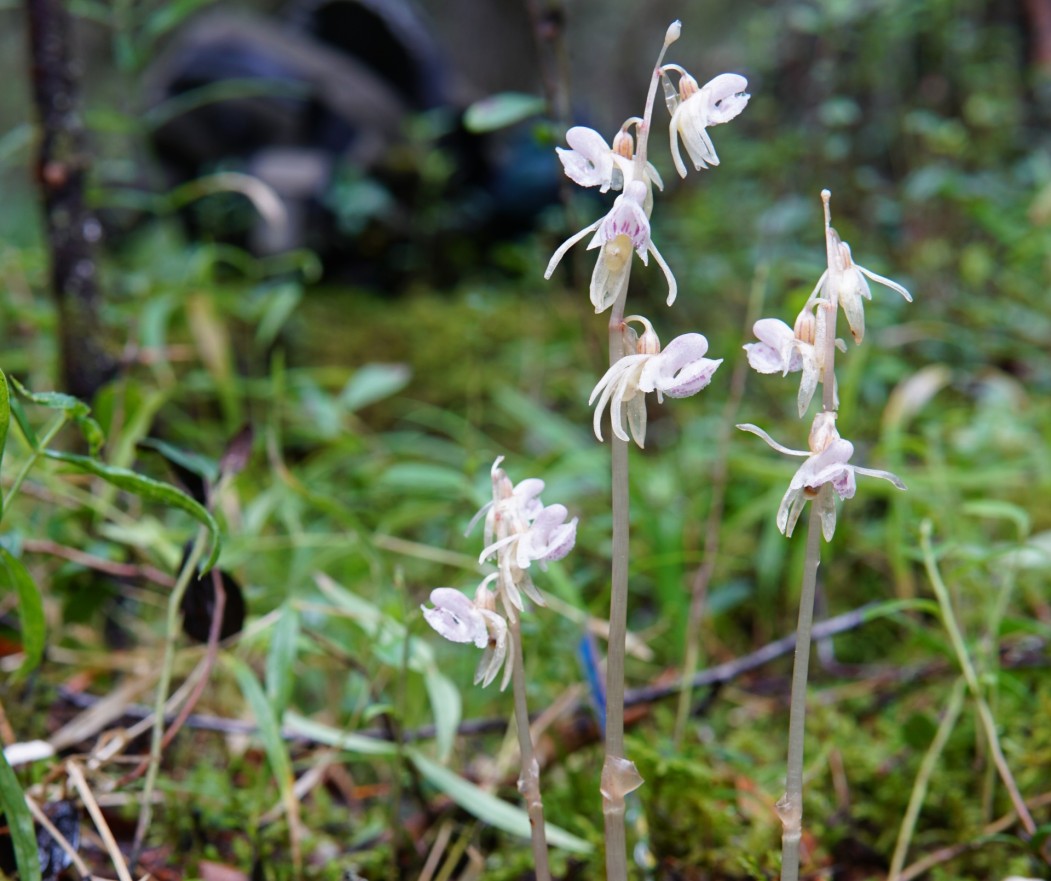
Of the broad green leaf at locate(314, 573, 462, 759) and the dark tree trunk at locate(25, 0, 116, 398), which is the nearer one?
the broad green leaf at locate(314, 573, 462, 759)

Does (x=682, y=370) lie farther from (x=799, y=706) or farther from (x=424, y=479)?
(x=424, y=479)

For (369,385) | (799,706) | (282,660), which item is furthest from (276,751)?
(369,385)

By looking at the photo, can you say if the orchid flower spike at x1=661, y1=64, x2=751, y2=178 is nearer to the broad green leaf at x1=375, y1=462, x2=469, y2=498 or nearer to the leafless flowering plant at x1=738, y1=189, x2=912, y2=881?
the leafless flowering plant at x1=738, y1=189, x2=912, y2=881

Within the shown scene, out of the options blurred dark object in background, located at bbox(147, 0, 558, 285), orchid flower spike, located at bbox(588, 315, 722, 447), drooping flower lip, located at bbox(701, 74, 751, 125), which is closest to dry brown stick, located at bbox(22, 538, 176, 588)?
orchid flower spike, located at bbox(588, 315, 722, 447)

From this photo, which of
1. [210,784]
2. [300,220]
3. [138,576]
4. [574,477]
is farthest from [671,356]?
[300,220]

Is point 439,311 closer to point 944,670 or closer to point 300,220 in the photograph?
point 300,220

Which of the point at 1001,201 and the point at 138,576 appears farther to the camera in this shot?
the point at 1001,201
